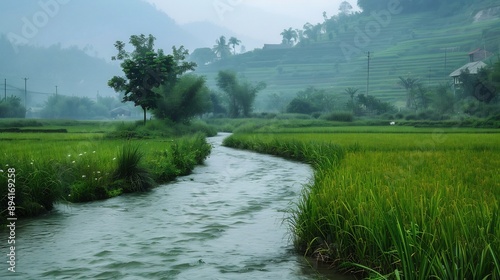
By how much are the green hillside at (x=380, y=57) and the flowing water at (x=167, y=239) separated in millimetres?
75996

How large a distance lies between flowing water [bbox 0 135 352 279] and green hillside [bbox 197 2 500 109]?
76.0m

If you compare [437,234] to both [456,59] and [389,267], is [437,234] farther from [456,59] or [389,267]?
[456,59]

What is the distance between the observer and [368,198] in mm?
6879

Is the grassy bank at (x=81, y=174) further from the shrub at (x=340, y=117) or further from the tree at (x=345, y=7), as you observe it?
the tree at (x=345, y=7)

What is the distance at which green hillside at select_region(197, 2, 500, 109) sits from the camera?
324ft

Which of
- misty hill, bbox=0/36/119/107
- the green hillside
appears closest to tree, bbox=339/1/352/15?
the green hillside

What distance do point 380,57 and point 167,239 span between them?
116 meters

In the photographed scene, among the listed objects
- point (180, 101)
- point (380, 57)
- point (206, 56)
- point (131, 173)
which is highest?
point (206, 56)

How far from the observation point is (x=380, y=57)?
117 m

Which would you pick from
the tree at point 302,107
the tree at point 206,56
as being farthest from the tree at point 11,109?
the tree at point 206,56

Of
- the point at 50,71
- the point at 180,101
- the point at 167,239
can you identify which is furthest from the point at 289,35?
the point at 167,239

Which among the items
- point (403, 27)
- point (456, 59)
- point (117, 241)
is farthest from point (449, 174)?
point (403, 27)

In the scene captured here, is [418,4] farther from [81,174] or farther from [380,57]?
[81,174]

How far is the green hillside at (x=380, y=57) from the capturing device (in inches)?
3885
